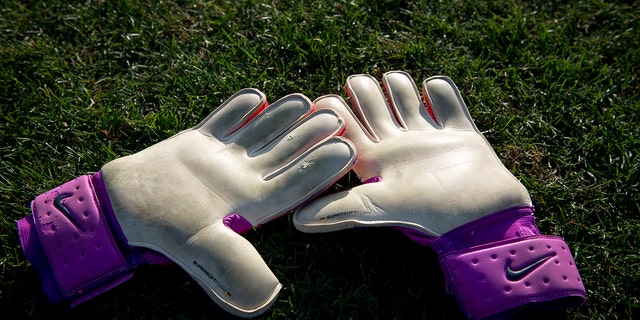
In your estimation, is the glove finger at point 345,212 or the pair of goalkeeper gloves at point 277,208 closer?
the pair of goalkeeper gloves at point 277,208

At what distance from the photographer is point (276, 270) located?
240 centimetres

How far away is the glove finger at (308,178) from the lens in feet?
7.50

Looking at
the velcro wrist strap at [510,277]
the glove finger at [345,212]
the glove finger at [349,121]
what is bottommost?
the velcro wrist strap at [510,277]

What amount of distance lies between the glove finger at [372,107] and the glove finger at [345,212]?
1.23 feet

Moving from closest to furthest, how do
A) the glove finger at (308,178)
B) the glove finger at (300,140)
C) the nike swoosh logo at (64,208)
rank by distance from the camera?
the nike swoosh logo at (64,208) → the glove finger at (308,178) → the glove finger at (300,140)

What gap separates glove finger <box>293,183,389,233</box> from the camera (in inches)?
88.4

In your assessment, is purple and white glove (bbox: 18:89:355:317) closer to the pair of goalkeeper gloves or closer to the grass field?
the pair of goalkeeper gloves

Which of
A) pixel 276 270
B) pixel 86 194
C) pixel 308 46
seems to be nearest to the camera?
pixel 86 194

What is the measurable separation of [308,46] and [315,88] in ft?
0.95

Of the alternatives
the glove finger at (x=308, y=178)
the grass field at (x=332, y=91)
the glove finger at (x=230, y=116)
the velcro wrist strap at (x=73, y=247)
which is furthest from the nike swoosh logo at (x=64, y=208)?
the glove finger at (x=308, y=178)

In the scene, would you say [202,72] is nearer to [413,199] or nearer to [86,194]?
[86,194]

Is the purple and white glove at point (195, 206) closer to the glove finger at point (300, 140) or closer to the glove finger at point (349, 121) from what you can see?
the glove finger at point (300, 140)

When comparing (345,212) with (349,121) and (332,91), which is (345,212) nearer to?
(349,121)

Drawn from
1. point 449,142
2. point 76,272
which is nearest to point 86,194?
point 76,272
